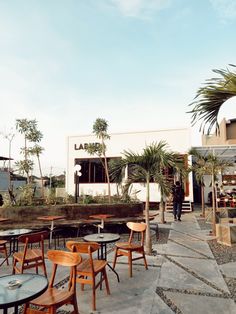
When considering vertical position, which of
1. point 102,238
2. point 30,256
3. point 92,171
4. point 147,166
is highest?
point 92,171

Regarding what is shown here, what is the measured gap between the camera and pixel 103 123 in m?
12.7

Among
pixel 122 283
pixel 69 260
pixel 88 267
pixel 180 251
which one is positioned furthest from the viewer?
pixel 180 251

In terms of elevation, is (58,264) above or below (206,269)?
above

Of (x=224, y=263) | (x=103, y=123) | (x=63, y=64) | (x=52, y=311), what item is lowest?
(x=224, y=263)

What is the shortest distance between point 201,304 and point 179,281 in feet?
2.65

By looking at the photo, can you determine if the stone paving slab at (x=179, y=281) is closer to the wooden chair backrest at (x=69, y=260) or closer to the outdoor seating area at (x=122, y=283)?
Result: the outdoor seating area at (x=122, y=283)

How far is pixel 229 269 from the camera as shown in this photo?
4.75 m

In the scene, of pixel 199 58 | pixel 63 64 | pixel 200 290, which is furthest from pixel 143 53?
pixel 200 290

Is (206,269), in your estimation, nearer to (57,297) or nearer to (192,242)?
(192,242)

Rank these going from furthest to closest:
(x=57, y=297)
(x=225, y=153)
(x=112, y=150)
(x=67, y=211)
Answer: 1. (x=225, y=153)
2. (x=112, y=150)
3. (x=67, y=211)
4. (x=57, y=297)

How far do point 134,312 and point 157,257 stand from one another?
248 centimetres

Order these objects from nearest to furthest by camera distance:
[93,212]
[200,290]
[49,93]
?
[200,290] < [93,212] < [49,93]

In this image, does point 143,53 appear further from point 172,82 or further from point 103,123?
point 103,123

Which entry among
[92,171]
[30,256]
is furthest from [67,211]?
[92,171]
